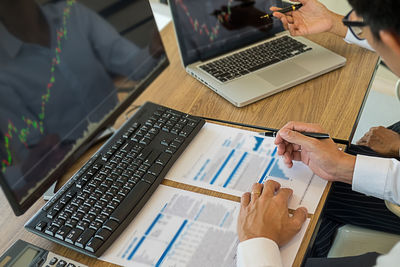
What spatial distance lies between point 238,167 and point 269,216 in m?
0.17

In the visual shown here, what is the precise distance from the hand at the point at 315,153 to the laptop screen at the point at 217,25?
42 cm

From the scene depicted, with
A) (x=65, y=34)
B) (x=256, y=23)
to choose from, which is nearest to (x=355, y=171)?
(x=256, y=23)

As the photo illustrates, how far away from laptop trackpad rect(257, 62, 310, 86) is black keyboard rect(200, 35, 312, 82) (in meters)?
0.03

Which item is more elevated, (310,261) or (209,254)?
(209,254)

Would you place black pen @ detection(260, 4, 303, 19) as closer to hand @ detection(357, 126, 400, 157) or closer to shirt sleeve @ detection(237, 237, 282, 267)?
hand @ detection(357, 126, 400, 157)

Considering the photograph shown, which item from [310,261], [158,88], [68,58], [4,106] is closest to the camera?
[4,106]

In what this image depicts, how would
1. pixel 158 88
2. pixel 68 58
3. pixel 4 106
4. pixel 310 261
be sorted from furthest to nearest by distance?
pixel 158 88
pixel 310 261
pixel 68 58
pixel 4 106

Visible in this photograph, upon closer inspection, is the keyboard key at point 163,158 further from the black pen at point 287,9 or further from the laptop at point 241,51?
the black pen at point 287,9

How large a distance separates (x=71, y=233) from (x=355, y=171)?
64cm

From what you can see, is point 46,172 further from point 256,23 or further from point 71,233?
point 256,23

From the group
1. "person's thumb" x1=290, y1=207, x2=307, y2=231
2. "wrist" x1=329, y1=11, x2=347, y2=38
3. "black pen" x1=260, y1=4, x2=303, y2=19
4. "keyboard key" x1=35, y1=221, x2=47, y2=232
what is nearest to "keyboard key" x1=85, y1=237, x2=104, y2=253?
"keyboard key" x1=35, y1=221, x2=47, y2=232

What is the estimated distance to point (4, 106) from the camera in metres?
0.80

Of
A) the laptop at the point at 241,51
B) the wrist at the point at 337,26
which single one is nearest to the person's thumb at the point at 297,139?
the laptop at the point at 241,51

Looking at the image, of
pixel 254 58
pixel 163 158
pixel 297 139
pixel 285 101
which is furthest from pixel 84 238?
pixel 254 58
